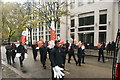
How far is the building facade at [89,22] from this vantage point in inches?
83.8

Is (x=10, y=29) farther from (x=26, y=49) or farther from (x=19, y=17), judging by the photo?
(x=26, y=49)

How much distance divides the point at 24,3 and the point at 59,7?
0.83 m

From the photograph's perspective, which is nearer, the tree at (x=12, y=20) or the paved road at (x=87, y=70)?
the tree at (x=12, y=20)

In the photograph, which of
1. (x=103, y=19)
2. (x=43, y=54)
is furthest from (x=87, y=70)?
(x=103, y=19)

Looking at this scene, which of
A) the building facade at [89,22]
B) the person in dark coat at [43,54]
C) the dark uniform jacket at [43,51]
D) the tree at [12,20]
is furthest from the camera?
the dark uniform jacket at [43,51]

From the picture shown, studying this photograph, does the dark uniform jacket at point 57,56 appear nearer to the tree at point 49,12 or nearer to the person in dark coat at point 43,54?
the tree at point 49,12

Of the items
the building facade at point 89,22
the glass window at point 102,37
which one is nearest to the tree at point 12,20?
the building facade at point 89,22

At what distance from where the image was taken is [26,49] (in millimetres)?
3445

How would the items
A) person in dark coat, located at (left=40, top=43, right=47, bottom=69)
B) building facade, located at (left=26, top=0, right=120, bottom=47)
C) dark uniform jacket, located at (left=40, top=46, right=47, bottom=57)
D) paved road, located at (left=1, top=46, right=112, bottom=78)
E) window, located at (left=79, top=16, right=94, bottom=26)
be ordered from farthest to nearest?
dark uniform jacket, located at (left=40, top=46, right=47, bottom=57), person in dark coat, located at (left=40, top=43, right=47, bottom=69), paved road, located at (left=1, top=46, right=112, bottom=78), window, located at (left=79, top=16, right=94, bottom=26), building facade, located at (left=26, top=0, right=120, bottom=47)

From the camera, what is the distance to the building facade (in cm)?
213

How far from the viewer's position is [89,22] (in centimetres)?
233

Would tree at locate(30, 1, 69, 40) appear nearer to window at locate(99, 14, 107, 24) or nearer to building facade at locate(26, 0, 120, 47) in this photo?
building facade at locate(26, 0, 120, 47)

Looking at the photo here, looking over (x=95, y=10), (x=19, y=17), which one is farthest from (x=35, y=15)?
(x=95, y=10)

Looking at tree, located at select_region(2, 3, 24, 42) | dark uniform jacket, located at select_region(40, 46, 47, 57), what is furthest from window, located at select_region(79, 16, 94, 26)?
dark uniform jacket, located at select_region(40, 46, 47, 57)
